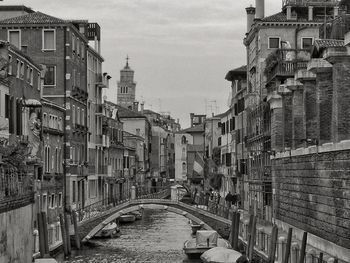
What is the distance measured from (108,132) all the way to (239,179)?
11648 millimetres

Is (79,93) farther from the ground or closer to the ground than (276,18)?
closer to the ground

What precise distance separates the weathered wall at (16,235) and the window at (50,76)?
90.7ft

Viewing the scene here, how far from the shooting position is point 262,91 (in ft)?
168

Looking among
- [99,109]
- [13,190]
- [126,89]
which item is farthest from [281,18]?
[126,89]

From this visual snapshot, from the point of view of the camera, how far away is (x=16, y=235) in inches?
827

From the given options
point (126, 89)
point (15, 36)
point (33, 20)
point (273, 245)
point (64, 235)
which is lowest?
point (64, 235)

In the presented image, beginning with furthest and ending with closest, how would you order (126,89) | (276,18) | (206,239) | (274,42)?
(126,89) < (274,42) < (276,18) < (206,239)

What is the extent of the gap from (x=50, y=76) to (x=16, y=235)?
31.8 m

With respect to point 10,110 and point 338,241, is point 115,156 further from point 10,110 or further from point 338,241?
point 338,241

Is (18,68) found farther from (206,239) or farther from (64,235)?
(206,239)

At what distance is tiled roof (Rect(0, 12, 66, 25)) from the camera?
51062 millimetres

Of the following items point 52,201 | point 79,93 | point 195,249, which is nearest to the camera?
point 195,249

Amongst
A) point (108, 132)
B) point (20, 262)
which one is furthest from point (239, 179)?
point (20, 262)

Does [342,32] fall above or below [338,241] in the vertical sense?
above
